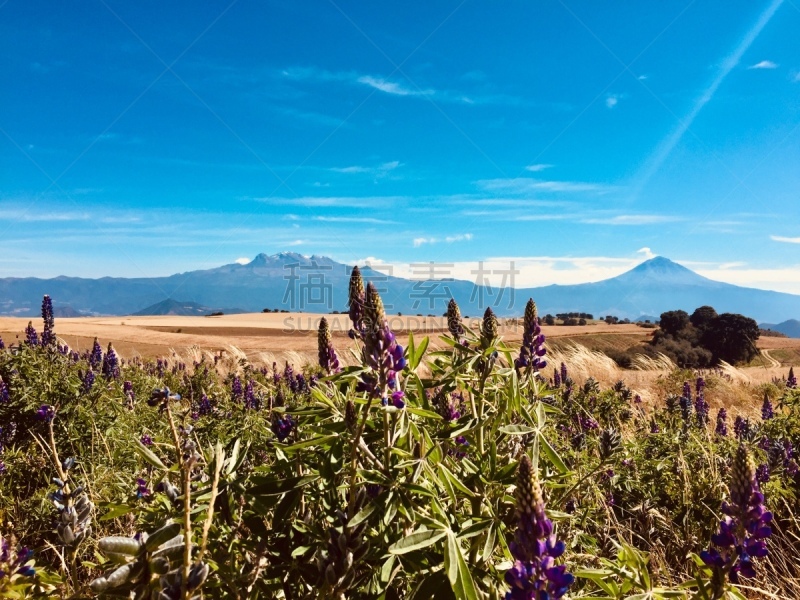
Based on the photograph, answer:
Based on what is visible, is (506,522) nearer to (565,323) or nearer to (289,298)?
(289,298)

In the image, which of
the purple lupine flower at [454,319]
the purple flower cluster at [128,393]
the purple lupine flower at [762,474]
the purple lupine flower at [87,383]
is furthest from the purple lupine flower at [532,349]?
the purple flower cluster at [128,393]

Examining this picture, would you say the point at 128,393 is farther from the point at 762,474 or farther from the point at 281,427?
the point at 762,474

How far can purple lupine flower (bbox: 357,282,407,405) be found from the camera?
2.06m

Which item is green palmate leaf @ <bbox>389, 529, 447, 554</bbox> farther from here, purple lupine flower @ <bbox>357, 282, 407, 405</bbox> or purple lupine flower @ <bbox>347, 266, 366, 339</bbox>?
purple lupine flower @ <bbox>347, 266, 366, 339</bbox>

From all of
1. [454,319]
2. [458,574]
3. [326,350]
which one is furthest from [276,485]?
[454,319]

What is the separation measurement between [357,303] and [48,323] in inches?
283

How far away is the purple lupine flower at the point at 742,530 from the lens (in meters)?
1.89

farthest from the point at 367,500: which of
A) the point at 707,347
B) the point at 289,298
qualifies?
the point at 707,347

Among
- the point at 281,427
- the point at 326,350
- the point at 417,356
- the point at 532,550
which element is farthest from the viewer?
the point at 326,350

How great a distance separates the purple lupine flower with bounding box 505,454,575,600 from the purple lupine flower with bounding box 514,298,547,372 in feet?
4.98

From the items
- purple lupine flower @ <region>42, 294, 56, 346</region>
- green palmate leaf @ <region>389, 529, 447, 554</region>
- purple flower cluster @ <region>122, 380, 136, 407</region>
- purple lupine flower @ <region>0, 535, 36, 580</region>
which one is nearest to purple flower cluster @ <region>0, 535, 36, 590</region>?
purple lupine flower @ <region>0, 535, 36, 580</region>

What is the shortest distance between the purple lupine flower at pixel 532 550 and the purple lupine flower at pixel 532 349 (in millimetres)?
1519

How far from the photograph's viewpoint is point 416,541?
68.9 inches

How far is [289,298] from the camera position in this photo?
911 cm
